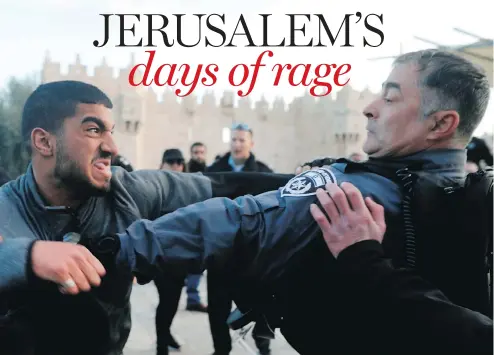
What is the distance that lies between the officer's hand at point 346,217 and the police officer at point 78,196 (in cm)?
56

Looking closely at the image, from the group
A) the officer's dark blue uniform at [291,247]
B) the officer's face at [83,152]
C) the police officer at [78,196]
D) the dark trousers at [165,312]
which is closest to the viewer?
the officer's dark blue uniform at [291,247]

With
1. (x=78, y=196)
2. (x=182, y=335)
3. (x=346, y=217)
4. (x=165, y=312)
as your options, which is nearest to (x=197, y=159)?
(x=182, y=335)

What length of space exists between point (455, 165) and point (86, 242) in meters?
0.86

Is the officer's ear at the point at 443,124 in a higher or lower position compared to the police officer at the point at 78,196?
higher

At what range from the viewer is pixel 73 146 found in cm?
162

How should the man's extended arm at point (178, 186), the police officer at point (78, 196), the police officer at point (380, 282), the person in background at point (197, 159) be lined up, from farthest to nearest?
1. the person in background at point (197, 159)
2. the man's extended arm at point (178, 186)
3. the police officer at point (78, 196)
4. the police officer at point (380, 282)

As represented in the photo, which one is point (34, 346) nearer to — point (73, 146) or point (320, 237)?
point (73, 146)

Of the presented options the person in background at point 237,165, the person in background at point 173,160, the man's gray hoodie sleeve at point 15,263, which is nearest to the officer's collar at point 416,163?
the man's gray hoodie sleeve at point 15,263

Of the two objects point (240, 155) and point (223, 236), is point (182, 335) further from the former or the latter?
point (223, 236)

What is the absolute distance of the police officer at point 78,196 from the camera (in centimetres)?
144

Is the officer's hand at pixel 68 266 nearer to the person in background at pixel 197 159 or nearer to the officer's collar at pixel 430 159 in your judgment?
the officer's collar at pixel 430 159

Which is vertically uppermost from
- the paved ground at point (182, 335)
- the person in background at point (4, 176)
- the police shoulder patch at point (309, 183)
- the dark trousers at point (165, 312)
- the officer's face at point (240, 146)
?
the officer's face at point (240, 146)

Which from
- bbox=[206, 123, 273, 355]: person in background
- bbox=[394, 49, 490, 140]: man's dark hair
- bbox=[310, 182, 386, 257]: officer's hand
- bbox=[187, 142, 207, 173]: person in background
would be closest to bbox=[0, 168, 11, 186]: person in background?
bbox=[206, 123, 273, 355]: person in background

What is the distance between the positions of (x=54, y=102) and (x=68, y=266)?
0.69m
